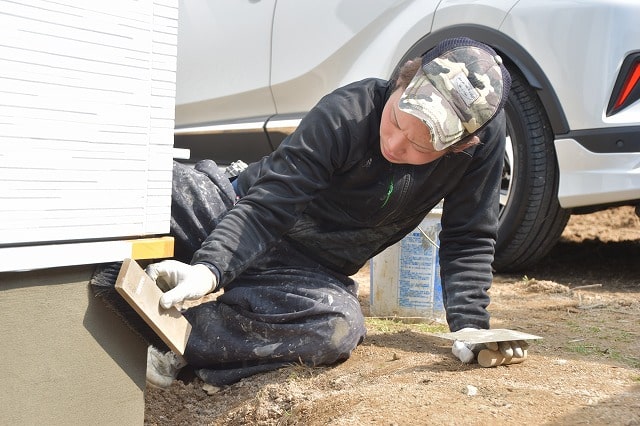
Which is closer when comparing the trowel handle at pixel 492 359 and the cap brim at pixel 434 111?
the cap brim at pixel 434 111

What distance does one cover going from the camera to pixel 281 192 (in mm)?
2504

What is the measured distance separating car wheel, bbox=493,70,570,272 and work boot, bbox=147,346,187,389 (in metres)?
1.92

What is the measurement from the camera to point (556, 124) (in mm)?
3867

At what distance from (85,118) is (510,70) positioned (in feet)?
8.22

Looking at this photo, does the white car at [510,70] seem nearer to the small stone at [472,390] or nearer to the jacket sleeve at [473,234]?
the jacket sleeve at [473,234]

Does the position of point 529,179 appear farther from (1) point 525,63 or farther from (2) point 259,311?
(2) point 259,311

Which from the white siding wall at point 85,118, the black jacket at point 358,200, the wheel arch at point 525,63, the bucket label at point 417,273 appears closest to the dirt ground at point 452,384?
the bucket label at point 417,273

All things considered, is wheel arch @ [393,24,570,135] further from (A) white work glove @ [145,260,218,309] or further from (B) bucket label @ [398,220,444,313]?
(A) white work glove @ [145,260,218,309]

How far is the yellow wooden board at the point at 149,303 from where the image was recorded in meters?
2.12

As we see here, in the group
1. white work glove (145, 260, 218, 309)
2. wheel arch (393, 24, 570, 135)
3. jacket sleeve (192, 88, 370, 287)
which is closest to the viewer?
white work glove (145, 260, 218, 309)

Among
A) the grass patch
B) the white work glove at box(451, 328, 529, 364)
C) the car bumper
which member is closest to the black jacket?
the white work glove at box(451, 328, 529, 364)

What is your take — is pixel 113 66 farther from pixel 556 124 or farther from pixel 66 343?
pixel 556 124

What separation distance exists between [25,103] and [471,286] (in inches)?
60.8

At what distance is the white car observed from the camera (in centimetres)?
371
